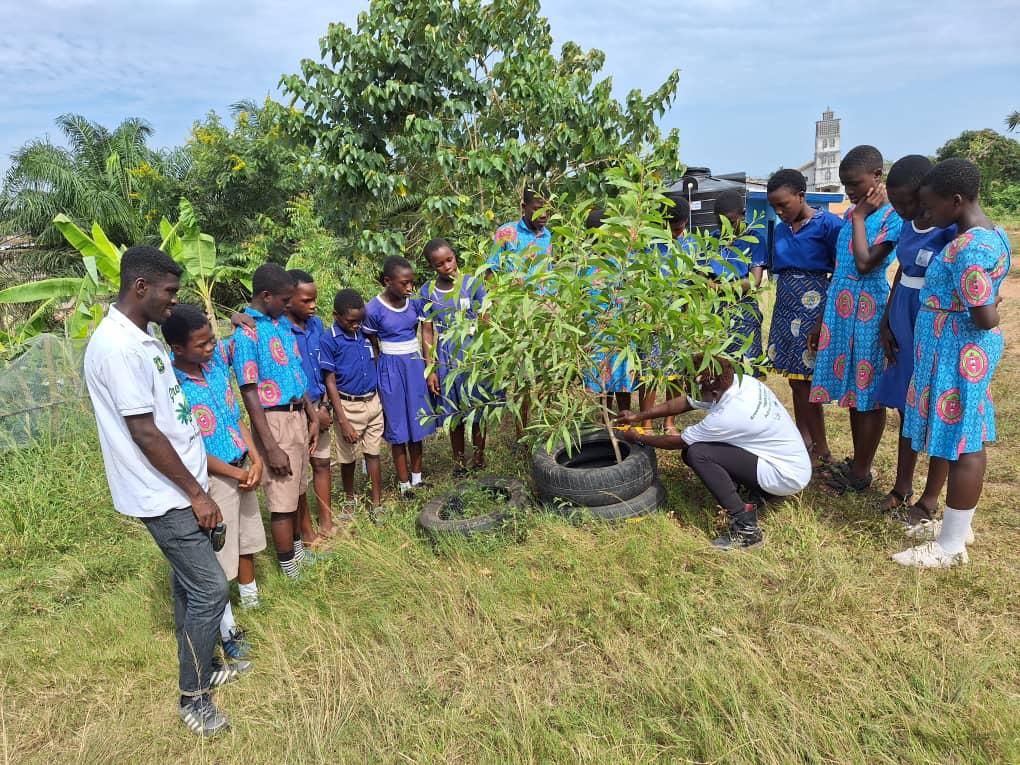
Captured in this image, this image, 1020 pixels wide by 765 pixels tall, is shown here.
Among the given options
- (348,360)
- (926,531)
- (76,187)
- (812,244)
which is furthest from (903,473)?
(76,187)

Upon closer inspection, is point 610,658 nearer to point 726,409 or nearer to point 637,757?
point 637,757

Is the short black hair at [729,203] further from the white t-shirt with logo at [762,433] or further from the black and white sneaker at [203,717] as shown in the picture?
the black and white sneaker at [203,717]

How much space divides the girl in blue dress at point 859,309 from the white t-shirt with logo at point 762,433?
1.89 feet

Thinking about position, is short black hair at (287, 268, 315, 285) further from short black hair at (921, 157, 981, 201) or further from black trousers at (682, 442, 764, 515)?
short black hair at (921, 157, 981, 201)

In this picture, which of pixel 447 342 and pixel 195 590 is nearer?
pixel 195 590

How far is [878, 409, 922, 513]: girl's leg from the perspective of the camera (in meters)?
3.44

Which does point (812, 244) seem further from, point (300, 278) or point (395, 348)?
point (300, 278)

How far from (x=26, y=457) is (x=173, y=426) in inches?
147

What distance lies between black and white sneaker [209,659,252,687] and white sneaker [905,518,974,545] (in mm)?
3295

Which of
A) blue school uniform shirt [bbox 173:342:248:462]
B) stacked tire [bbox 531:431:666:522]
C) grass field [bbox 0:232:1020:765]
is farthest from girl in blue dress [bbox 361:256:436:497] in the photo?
blue school uniform shirt [bbox 173:342:248:462]

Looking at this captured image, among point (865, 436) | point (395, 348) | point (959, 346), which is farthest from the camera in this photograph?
point (395, 348)

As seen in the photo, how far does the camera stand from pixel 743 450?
3381mm

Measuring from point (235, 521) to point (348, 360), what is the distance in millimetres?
1402

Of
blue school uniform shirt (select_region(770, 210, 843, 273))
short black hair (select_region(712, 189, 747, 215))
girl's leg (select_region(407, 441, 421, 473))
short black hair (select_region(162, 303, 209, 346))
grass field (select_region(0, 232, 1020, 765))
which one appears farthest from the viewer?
girl's leg (select_region(407, 441, 421, 473))
